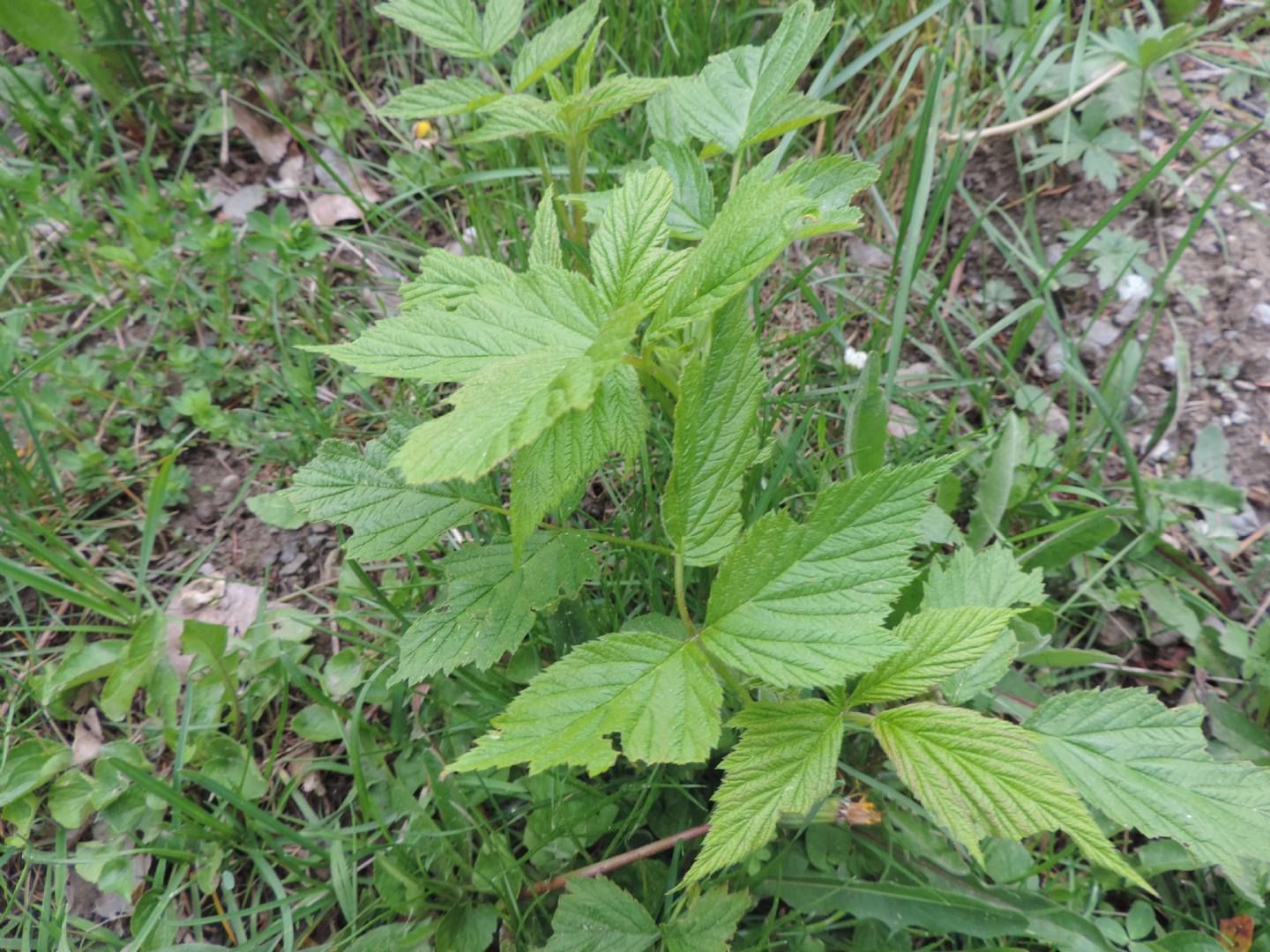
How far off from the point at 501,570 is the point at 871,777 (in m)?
0.74

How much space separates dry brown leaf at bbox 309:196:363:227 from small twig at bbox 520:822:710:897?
6.16ft

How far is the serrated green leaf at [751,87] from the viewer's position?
1.46 m

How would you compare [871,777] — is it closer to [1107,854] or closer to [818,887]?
[818,887]

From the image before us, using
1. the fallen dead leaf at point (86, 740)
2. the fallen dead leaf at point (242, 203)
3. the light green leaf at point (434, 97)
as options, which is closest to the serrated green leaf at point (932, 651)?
the light green leaf at point (434, 97)

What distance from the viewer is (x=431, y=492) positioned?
4.38 ft

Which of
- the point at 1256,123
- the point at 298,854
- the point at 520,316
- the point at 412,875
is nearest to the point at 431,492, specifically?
the point at 520,316

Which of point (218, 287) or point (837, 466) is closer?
point (837, 466)

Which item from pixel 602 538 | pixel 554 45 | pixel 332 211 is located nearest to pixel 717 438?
pixel 602 538

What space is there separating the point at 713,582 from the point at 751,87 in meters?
0.92

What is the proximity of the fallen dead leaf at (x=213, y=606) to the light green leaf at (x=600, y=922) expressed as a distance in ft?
3.18

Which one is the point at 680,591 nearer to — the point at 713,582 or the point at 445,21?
the point at 713,582

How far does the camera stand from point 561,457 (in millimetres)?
1004

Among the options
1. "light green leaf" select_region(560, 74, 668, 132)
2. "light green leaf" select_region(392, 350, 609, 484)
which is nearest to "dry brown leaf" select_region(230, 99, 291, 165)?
"light green leaf" select_region(560, 74, 668, 132)

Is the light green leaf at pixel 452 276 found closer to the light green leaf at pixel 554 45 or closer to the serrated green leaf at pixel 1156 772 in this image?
the light green leaf at pixel 554 45
